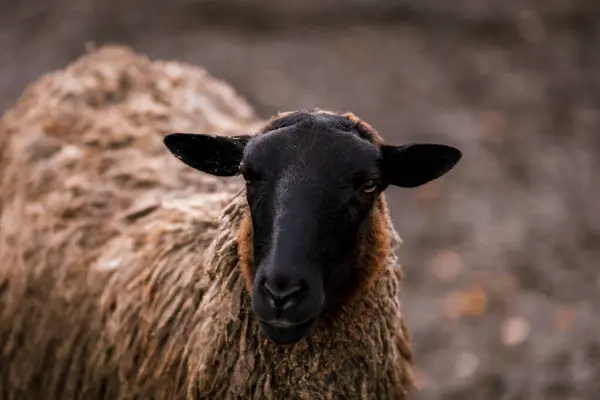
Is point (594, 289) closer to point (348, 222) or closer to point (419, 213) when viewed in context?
point (419, 213)

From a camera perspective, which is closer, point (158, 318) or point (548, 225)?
point (158, 318)

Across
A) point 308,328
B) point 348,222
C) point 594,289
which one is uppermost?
point 348,222

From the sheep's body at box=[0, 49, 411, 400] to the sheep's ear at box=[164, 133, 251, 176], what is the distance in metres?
0.21

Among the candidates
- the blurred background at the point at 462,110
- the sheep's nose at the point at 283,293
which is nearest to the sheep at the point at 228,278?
the sheep's nose at the point at 283,293

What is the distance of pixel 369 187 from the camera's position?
3.45 m

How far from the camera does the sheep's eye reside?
3430mm

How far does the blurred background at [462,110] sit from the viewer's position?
6965mm

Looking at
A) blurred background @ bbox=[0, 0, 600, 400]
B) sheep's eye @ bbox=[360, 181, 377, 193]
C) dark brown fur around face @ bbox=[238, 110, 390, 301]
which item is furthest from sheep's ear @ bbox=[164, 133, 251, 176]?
blurred background @ bbox=[0, 0, 600, 400]

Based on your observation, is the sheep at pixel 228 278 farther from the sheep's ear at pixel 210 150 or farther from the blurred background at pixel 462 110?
the blurred background at pixel 462 110

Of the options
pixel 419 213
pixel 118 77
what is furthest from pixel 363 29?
pixel 118 77

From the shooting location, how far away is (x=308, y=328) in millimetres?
3254

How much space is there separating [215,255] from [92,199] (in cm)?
125

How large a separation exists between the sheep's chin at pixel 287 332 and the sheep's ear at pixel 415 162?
77 cm

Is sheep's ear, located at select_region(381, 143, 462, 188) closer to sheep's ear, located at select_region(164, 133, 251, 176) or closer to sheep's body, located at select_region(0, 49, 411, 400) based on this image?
sheep's body, located at select_region(0, 49, 411, 400)
